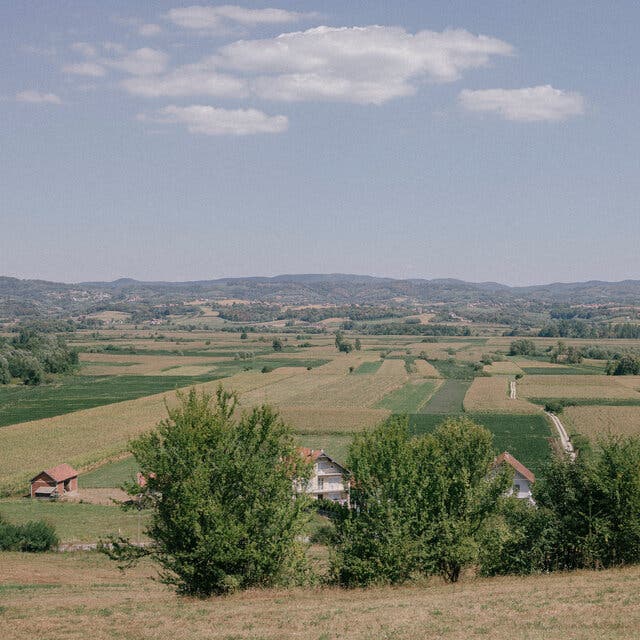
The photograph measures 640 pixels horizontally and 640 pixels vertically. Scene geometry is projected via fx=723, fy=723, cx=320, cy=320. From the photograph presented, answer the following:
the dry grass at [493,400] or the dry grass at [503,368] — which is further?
the dry grass at [503,368]

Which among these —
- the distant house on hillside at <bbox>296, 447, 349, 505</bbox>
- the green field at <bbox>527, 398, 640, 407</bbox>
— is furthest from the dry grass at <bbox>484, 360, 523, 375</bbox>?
the distant house on hillside at <bbox>296, 447, 349, 505</bbox>

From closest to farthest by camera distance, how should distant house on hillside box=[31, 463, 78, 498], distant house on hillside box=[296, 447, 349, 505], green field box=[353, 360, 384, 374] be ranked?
distant house on hillside box=[31, 463, 78, 498] < distant house on hillside box=[296, 447, 349, 505] < green field box=[353, 360, 384, 374]

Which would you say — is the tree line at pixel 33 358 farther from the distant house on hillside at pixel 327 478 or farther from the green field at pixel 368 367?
the distant house on hillside at pixel 327 478

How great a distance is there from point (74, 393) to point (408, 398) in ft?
171

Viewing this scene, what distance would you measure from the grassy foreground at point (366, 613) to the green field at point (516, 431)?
3750 centimetres

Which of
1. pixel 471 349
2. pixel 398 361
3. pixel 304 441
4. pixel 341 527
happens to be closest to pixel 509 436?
pixel 304 441

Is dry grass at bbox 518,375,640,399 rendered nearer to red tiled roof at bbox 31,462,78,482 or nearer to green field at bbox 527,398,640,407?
green field at bbox 527,398,640,407

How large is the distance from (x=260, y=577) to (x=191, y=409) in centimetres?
633

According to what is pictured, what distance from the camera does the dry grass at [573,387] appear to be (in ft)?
348

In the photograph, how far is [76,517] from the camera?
50906 millimetres

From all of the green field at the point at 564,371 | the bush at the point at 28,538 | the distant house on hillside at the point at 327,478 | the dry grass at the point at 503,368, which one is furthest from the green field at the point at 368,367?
the bush at the point at 28,538

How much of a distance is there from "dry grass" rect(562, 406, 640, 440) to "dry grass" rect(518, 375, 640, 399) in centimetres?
1194

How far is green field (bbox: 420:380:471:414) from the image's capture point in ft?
313

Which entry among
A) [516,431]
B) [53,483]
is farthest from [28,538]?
[516,431]
